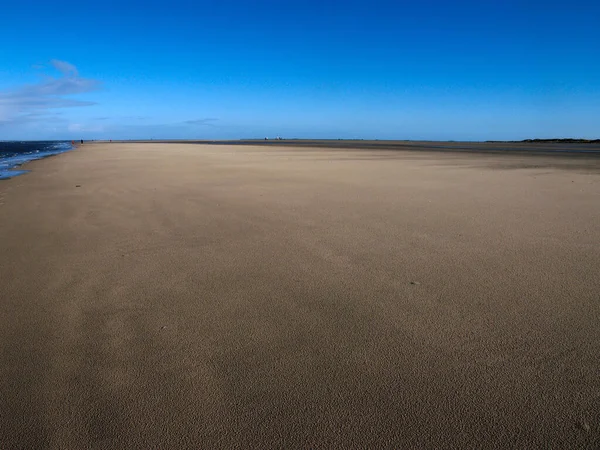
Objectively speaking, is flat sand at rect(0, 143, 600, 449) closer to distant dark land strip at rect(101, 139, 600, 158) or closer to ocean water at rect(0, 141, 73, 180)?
ocean water at rect(0, 141, 73, 180)

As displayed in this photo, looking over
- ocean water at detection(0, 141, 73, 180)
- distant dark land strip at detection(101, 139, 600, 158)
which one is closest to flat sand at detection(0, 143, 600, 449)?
ocean water at detection(0, 141, 73, 180)

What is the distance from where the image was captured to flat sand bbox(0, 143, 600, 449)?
179cm

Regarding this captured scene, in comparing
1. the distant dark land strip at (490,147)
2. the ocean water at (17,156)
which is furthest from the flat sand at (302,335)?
the distant dark land strip at (490,147)

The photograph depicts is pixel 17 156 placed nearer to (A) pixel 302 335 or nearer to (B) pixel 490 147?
(A) pixel 302 335

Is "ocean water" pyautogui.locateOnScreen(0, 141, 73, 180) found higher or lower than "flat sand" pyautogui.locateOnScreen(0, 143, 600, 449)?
lower

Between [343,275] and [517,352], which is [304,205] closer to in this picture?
[343,275]

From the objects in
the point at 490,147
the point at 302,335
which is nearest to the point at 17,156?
the point at 302,335

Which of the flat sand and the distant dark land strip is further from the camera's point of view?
the distant dark land strip

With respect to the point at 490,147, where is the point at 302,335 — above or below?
above

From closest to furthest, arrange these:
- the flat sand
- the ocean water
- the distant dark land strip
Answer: the flat sand → the ocean water → the distant dark land strip

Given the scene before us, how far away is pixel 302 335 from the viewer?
2549mm

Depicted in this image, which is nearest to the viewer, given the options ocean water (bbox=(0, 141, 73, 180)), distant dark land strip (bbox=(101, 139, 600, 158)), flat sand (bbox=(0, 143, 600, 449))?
flat sand (bbox=(0, 143, 600, 449))

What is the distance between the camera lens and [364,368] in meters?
2.18

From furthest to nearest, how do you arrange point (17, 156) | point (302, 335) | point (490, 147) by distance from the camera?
point (490, 147)
point (17, 156)
point (302, 335)
